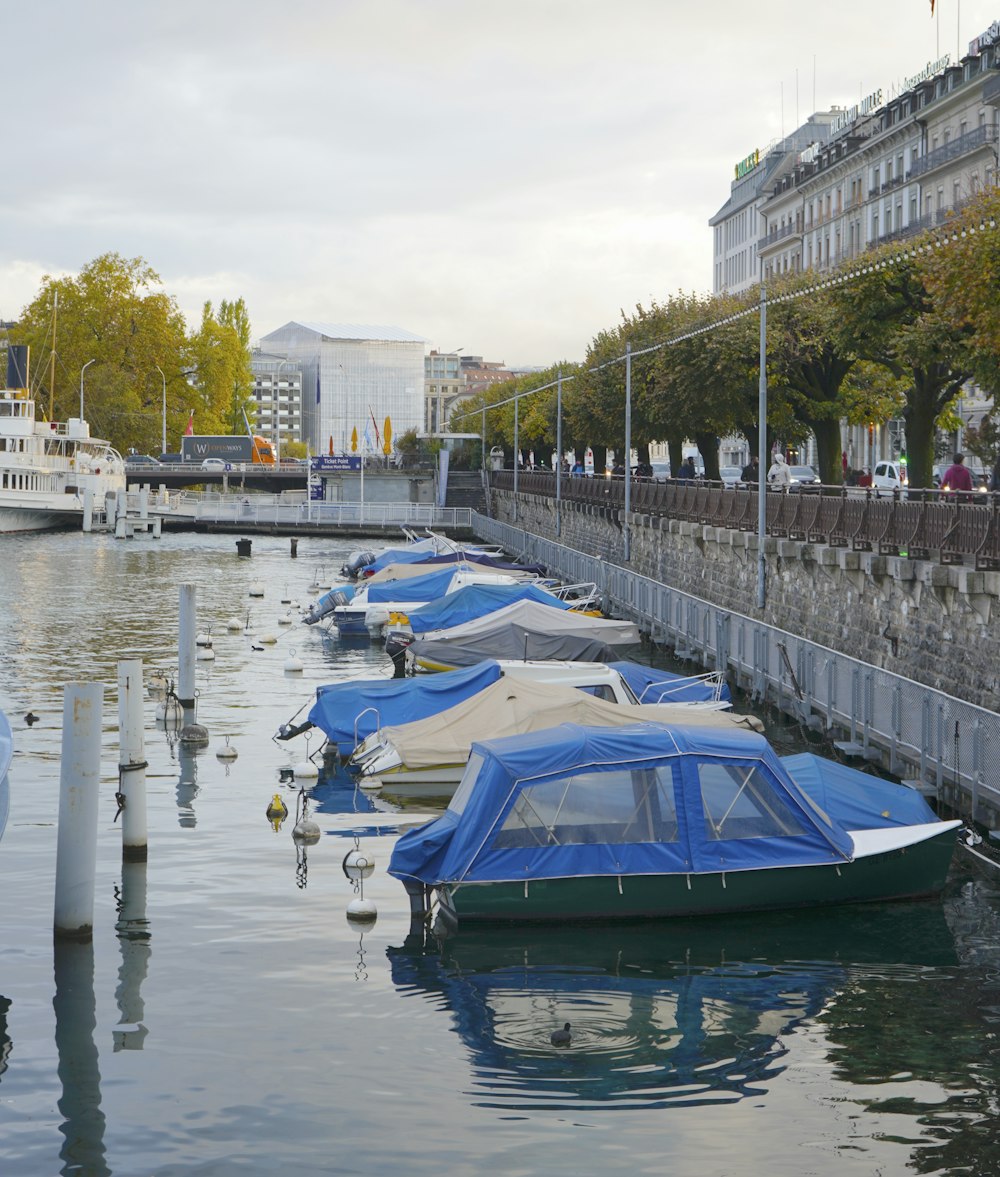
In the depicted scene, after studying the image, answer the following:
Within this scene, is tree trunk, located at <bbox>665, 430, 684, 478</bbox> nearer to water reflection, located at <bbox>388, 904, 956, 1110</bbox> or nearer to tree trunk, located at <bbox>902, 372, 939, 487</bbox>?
tree trunk, located at <bbox>902, 372, 939, 487</bbox>

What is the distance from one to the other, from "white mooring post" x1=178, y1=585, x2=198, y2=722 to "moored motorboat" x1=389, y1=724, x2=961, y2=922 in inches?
579

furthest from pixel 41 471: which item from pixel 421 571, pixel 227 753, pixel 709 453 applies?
pixel 227 753

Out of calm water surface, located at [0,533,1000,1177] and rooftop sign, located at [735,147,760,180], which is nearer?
calm water surface, located at [0,533,1000,1177]

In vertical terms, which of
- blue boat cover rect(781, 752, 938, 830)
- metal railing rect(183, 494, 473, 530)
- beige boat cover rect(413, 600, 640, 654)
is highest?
metal railing rect(183, 494, 473, 530)

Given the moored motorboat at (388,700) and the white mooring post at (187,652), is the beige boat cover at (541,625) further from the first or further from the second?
the moored motorboat at (388,700)

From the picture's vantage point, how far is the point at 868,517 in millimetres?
31094

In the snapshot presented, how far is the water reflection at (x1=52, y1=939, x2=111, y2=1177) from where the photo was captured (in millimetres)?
12727

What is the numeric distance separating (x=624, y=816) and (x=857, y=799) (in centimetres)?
338

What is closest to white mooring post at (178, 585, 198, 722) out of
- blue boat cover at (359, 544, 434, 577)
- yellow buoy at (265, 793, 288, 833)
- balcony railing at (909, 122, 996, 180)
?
yellow buoy at (265, 793, 288, 833)

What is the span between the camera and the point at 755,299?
58781 mm

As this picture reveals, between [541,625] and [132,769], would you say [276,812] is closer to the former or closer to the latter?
[132,769]

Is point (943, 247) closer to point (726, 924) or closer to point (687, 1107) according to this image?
point (726, 924)

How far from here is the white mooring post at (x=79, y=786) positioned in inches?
666

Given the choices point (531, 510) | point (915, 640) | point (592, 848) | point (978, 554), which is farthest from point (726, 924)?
point (531, 510)
